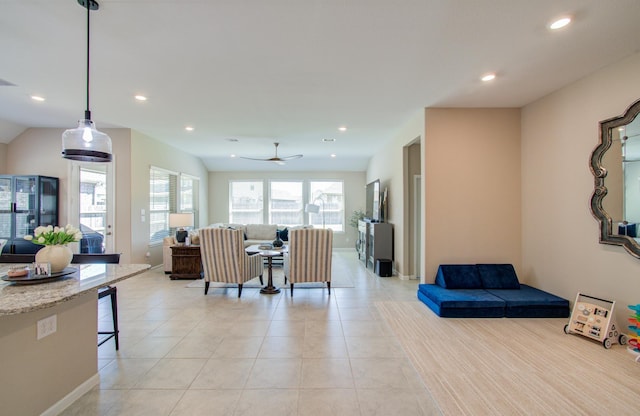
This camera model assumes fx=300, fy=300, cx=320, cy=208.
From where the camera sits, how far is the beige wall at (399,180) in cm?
509

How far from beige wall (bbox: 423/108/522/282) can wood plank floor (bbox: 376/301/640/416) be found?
44.4 inches

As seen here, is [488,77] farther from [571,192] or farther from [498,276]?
[498,276]

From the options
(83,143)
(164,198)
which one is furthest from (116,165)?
(83,143)

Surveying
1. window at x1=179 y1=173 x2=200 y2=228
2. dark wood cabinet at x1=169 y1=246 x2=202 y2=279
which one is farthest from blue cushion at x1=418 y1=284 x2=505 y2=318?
window at x1=179 y1=173 x2=200 y2=228

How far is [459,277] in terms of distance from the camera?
4309 millimetres

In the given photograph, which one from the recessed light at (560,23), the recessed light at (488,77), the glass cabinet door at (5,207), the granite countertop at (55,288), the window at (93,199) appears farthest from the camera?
the window at (93,199)

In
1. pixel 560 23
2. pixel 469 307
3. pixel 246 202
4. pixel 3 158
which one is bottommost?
pixel 469 307

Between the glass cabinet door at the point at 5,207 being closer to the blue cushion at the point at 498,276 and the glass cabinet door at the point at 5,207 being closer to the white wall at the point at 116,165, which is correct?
the white wall at the point at 116,165

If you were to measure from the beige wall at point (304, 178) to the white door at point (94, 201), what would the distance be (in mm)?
3995

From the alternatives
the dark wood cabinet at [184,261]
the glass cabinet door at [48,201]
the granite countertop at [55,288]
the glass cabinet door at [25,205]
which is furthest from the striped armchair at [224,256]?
the glass cabinet door at [25,205]

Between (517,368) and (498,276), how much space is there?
2022mm

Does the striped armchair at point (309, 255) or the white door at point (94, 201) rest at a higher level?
the white door at point (94, 201)

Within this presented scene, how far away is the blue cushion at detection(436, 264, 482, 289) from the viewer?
4.27 meters

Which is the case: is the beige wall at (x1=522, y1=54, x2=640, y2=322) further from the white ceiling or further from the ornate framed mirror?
the white ceiling
